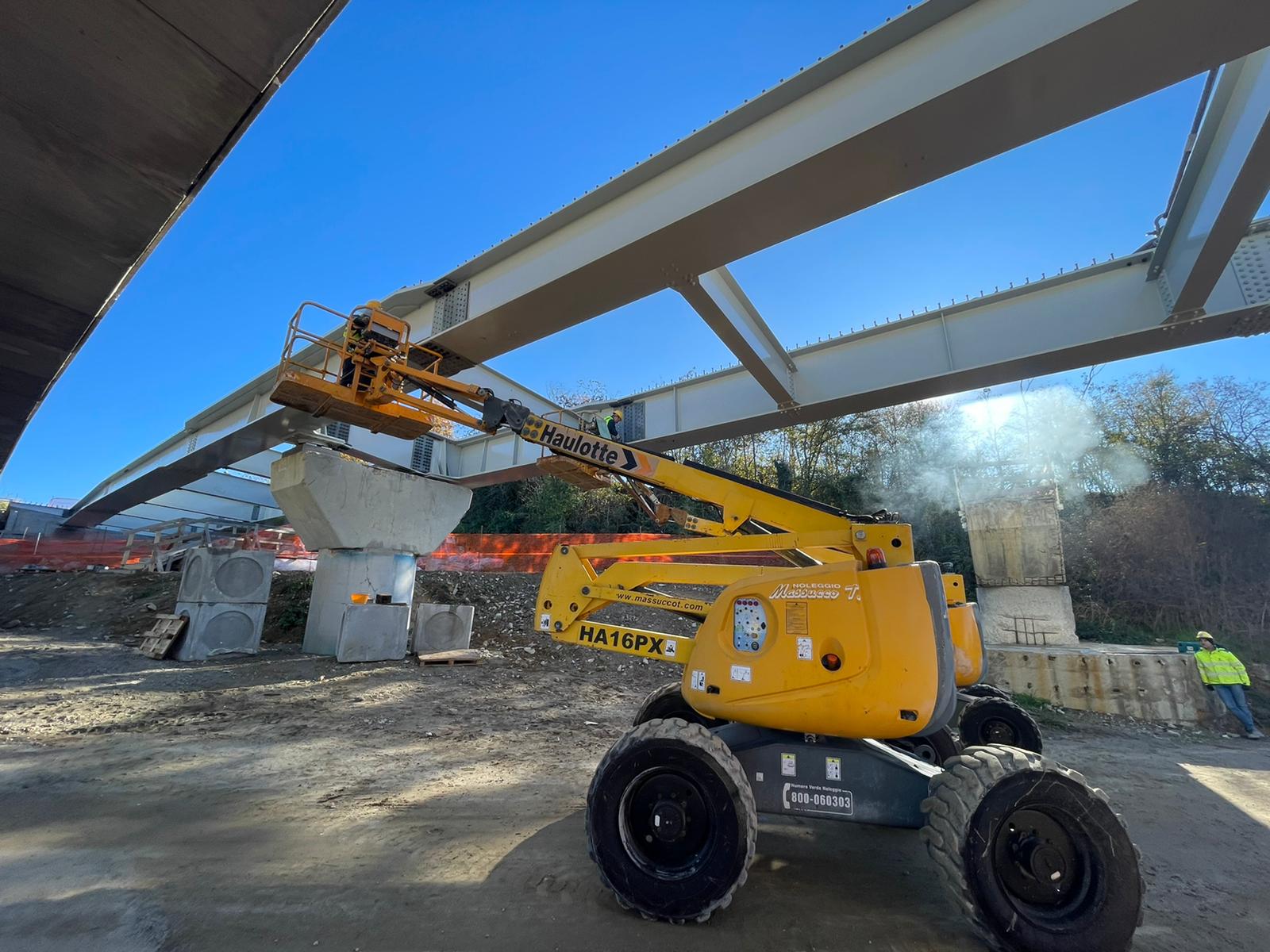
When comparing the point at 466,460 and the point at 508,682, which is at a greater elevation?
the point at 466,460

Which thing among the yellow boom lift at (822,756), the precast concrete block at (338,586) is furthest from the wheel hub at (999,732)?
the precast concrete block at (338,586)

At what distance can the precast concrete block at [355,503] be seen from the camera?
11570 mm

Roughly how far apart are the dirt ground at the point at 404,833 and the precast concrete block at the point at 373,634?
4.40 ft

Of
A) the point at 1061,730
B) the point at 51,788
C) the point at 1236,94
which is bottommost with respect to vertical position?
the point at 1061,730

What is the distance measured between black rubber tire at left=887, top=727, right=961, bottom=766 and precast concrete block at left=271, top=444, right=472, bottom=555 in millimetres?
11038

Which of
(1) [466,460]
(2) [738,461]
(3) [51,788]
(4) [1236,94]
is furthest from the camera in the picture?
(2) [738,461]

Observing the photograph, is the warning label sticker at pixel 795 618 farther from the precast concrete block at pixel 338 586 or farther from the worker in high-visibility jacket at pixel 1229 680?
the worker in high-visibility jacket at pixel 1229 680

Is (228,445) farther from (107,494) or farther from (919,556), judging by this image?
Result: (919,556)

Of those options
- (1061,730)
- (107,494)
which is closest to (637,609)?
(1061,730)

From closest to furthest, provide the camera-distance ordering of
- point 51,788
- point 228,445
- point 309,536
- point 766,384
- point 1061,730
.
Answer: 1. point 51,788
2. point 766,384
3. point 1061,730
4. point 309,536
5. point 228,445

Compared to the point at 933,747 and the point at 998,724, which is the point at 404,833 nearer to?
the point at 933,747

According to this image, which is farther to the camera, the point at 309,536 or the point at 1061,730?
the point at 309,536

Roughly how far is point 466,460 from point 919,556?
16544 mm

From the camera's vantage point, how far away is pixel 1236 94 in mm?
4492
